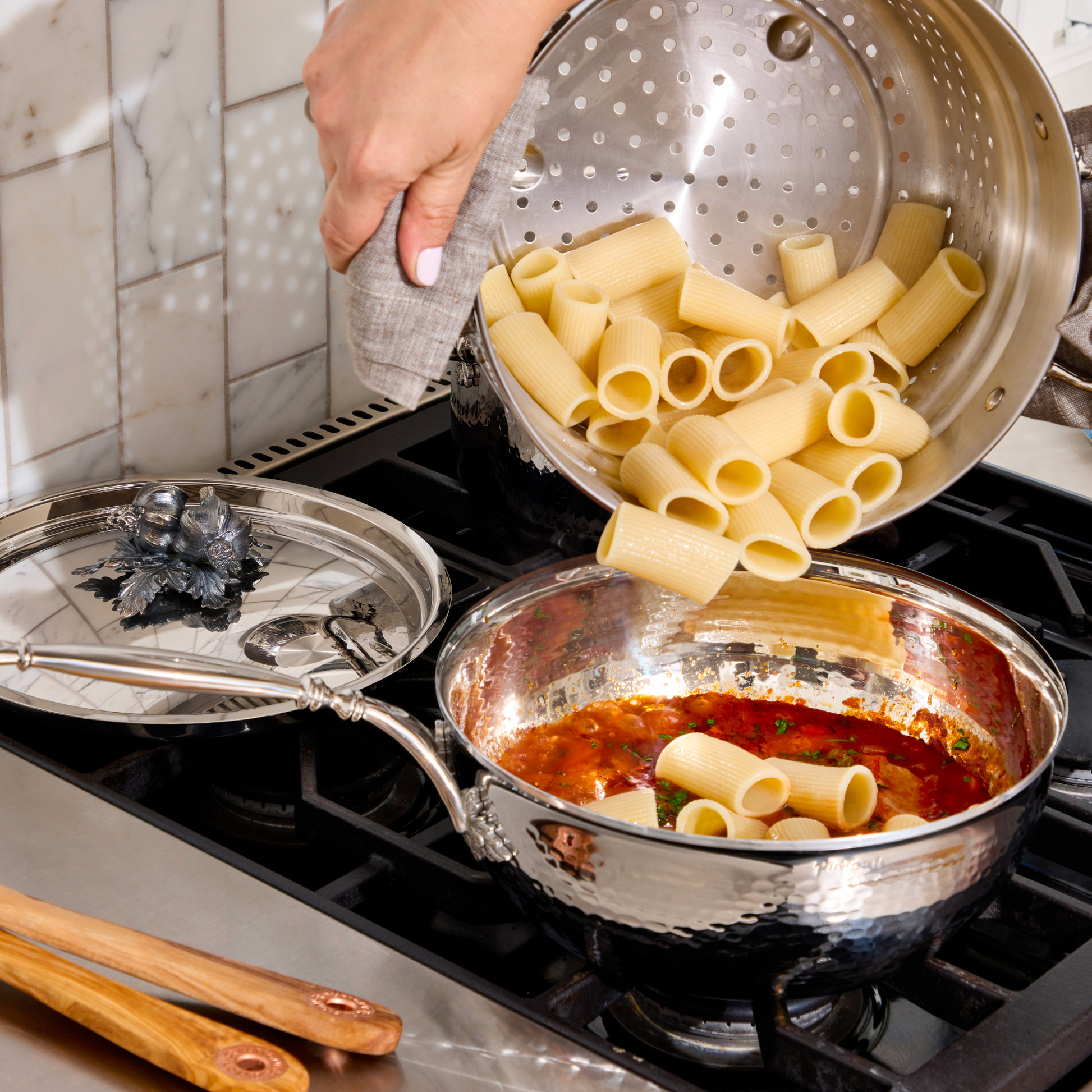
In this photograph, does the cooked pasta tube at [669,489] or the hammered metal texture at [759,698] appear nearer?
the hammered metal texture at [759,698]

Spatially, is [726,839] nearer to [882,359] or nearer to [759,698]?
[759,698]

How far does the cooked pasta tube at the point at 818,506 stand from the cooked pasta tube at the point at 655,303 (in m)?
0.12

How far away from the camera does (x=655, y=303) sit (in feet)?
2.59

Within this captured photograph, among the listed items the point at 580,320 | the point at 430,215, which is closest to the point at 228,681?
the point at 430,215

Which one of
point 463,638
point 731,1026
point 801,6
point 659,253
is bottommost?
point 731,1026

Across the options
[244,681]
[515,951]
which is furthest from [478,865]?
[244,681]

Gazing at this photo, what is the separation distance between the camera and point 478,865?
0.58 m

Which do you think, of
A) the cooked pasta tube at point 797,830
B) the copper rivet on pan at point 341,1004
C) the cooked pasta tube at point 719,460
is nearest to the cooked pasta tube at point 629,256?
the cooked pasta tube at point 719,460

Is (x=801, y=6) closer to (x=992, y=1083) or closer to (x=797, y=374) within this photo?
(x=797, y=374)

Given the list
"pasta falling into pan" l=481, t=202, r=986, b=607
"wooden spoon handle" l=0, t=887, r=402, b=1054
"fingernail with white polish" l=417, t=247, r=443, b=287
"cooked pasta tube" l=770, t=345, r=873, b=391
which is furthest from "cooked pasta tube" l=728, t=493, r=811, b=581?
"wooden spoon handle" l=0, t=887, r=402, b=1054

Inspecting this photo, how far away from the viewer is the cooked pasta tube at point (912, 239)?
2.59 feet

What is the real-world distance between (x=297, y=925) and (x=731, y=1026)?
0.58 ft

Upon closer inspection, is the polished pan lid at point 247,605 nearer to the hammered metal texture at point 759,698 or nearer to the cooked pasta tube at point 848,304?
the hammered metal texture at point 759,698

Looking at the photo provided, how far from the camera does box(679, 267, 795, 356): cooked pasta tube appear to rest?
75 centimetres
